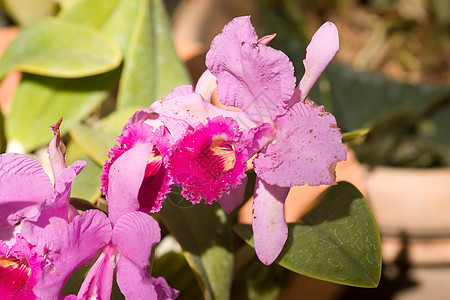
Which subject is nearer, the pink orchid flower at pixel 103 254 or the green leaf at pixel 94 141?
the pink orchid flower at pixel 103 254

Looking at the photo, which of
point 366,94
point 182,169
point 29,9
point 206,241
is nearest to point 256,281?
point 206,241

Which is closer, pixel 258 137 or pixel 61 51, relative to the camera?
pixel 258 137

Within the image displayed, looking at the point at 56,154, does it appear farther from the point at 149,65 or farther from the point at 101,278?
the point at 149,65

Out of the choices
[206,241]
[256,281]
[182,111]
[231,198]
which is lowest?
[256,281]

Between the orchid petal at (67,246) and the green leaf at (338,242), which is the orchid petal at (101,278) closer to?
the orchid petal at (67,246)

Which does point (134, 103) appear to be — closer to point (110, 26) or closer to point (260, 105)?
point (110, 26)

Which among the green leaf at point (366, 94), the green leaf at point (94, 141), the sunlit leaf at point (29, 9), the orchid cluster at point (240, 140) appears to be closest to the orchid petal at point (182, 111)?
the orchid cluster at point (240, 140)

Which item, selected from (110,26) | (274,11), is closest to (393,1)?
(274,11)
